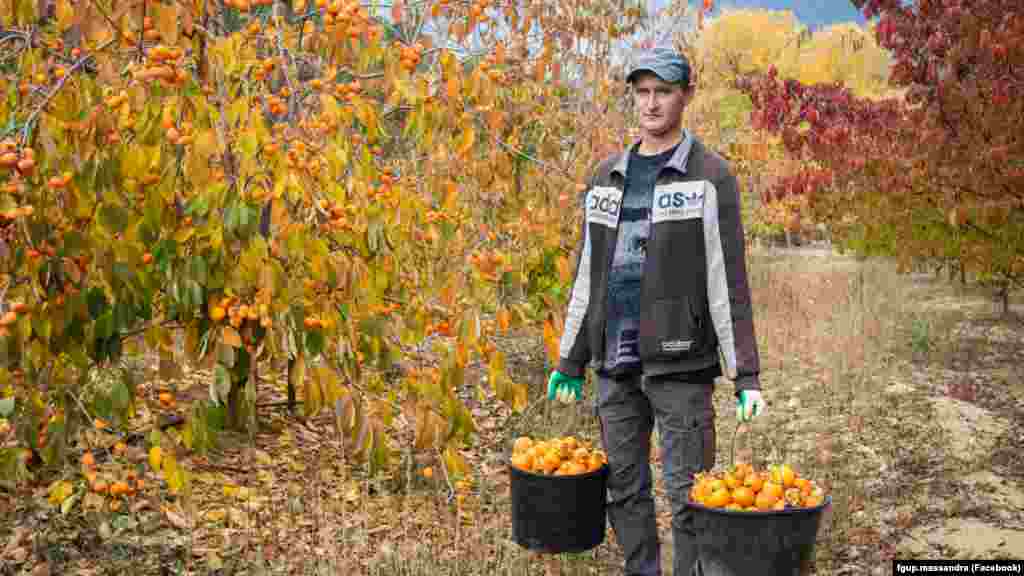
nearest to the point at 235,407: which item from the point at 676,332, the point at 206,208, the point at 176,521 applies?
the point at 176,521

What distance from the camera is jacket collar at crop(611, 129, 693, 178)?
2.79 m

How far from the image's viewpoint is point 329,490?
175 inches

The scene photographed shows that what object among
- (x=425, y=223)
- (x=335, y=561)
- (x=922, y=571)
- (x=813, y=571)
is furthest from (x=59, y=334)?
(x=922, y=571)

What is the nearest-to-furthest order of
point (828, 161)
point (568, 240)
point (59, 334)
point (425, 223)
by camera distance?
1. point (59, 334)
2. point (425, 223)
3. point (568, 240)
4. point (828, 161)

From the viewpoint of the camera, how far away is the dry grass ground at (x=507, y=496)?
3.59 metres

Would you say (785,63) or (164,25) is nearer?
(164,25)

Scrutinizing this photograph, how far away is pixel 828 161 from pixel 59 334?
5.98m

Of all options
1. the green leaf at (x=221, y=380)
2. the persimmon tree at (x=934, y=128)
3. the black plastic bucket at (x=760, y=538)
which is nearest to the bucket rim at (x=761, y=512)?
the black plastic bucket at (x=760, y=538)

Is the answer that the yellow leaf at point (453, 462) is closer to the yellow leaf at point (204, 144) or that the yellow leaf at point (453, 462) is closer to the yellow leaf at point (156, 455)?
the yellow leaf at point (156, 455)

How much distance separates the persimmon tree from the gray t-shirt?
2863mm

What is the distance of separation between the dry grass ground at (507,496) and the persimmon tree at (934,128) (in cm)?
127

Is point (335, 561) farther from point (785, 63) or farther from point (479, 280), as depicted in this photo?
point (785, 63)

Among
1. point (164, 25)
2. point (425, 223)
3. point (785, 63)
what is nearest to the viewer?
point (164, 25)

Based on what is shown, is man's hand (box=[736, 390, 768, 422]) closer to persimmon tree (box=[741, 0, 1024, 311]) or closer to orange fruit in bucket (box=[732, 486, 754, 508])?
orange fruit in bucket (box=[732, 486, 754, 508])
